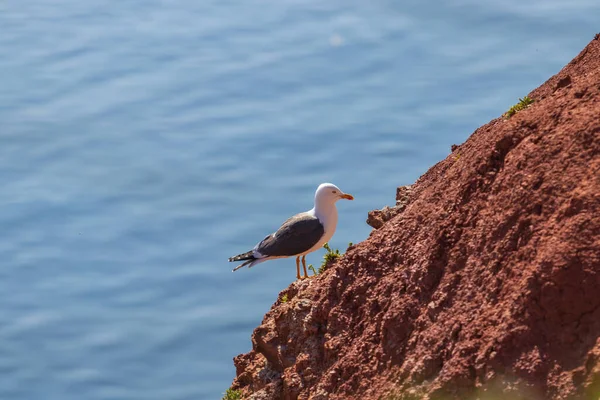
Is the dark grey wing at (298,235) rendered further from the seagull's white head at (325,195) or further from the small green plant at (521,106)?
the small green plant at (521,106)

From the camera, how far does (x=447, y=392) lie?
18.7 ft

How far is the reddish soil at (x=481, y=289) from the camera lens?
18.1 ft

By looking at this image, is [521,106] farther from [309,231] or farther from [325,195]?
[325,195]

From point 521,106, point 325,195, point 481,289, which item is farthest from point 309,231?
point 481,289

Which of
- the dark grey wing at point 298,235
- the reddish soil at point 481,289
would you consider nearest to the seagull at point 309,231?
the dark grey wing at point 298,235

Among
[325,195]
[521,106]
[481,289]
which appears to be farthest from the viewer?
[325,195]

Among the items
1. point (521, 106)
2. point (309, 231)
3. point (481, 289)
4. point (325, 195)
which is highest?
point (325, 195)

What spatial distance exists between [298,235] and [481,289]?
17.7 ft

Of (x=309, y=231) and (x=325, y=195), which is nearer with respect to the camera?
(x=309, y=231)

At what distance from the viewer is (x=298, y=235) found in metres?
11.3

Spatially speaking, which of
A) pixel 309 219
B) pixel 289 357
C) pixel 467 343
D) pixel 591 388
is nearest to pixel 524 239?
pixel 467 343

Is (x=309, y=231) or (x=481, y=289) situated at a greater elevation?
(x=309, y=231)

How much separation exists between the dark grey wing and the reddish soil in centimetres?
351

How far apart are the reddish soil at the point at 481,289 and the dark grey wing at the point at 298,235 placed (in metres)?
3.51
